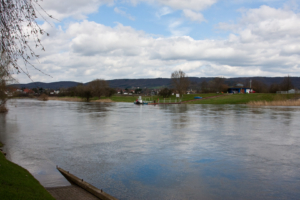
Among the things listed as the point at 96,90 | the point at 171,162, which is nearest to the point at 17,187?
the point at 171,162

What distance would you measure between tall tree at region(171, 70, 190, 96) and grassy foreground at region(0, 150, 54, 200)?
8473 cm

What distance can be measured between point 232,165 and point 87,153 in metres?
6.40

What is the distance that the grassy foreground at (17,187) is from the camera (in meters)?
5.36

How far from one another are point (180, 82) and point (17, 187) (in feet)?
287

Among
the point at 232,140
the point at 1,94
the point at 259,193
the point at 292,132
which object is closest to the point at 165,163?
the point at 259,193

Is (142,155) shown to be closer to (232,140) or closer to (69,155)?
(69,155)

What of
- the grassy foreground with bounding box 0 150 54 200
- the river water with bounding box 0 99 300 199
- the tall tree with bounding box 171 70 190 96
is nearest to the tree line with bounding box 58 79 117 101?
the tall tree with bounding box 171 70 190 96

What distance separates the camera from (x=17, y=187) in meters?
5.84

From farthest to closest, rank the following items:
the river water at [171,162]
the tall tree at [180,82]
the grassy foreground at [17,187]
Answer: the tall tree at [180,82] < the river water at [171,162] < the grassy foreground at [17,187]

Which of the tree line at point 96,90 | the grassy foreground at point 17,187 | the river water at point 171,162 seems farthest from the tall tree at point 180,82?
the grassy foreground at point 17,187

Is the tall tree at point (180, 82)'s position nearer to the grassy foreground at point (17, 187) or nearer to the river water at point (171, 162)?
the river water at point (171, 162)

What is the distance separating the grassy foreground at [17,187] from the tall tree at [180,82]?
84729mm

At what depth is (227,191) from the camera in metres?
7.76

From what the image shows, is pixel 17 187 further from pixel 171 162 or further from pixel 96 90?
pixel 96 90
